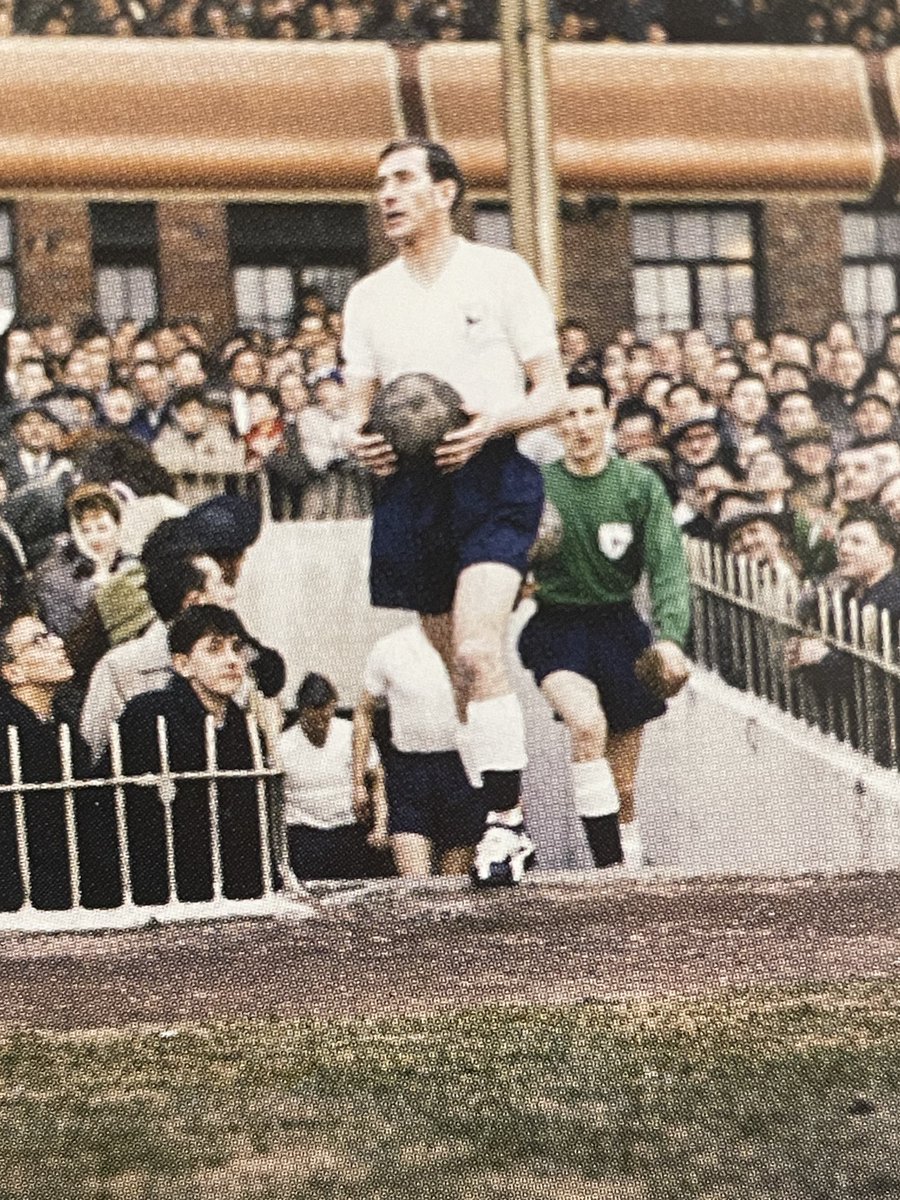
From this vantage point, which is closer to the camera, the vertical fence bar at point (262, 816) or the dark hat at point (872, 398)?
the vertical fence bar at point (262, 816)

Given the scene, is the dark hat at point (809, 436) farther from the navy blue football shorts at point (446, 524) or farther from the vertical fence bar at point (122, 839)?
the vertical fence bar at point (122, 839)

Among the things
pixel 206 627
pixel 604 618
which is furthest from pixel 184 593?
pixel 604 618

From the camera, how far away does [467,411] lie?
4.70m

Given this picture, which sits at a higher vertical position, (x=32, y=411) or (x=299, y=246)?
(x=299, y=246)

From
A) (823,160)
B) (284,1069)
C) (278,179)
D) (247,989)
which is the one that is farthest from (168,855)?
(823,160)

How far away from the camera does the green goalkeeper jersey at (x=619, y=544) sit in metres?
4.91

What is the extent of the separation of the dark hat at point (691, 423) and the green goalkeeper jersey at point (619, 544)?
0.32 ft

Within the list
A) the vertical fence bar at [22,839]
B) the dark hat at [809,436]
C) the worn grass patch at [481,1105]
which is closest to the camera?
the worn grass patch at [481,1105]

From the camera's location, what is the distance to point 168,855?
185 inches

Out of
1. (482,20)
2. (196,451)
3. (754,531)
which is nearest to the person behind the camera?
(482,20)

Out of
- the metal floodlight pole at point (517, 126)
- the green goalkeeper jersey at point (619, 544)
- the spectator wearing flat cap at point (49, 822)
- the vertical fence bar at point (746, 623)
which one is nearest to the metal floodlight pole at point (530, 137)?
the metal floodlight pole at point (517, 126)

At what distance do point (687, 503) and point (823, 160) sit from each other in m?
0.80

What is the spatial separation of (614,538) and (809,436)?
1.74 ft

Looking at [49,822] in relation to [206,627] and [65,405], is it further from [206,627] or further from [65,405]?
[65,405]
